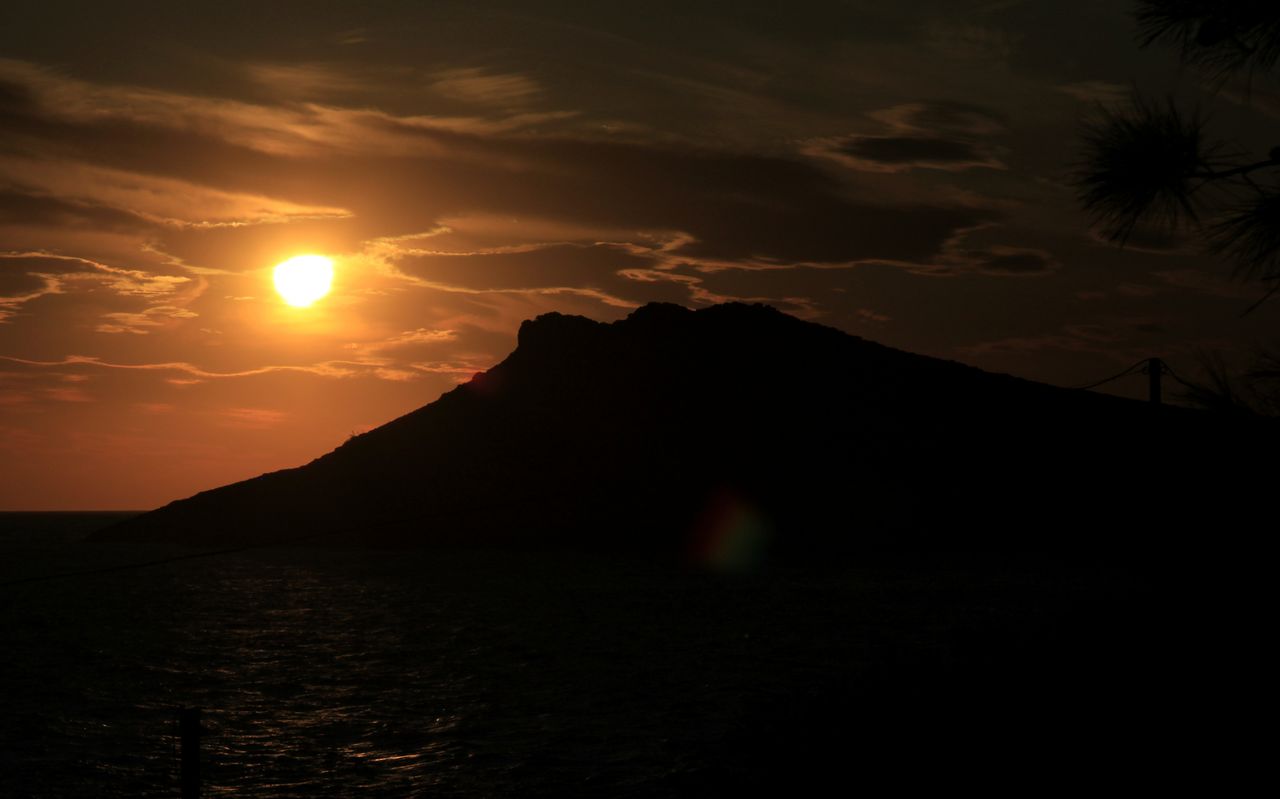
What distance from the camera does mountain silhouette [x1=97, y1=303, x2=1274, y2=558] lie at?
4788 inches

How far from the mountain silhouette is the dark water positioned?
5593cm

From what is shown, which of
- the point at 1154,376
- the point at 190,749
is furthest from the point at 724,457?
the point at 190,749

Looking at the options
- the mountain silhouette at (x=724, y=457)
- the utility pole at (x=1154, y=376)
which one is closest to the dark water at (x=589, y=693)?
the utility pole at (x=1154, y=376)

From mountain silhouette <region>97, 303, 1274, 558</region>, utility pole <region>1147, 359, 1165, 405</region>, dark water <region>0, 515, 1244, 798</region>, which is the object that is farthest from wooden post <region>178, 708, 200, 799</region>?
→ mountain silhouette <region>97, 303, 1274, 558</region>

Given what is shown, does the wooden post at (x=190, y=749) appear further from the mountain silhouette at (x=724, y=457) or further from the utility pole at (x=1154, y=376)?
the mountain silhouette at (x=724, y=457)

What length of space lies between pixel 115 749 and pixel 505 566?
84.1 meters

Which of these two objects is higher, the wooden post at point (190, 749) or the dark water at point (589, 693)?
the wooden post at point (190, 749)

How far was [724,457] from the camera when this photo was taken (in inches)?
5207

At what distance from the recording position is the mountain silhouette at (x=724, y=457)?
122 meters

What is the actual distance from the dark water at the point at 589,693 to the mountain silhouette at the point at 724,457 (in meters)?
55.9

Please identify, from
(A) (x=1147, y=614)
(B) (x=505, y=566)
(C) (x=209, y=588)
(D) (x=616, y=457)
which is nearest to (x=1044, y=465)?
(D) (x=616, y=457)

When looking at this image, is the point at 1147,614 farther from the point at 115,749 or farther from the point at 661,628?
the point at 661,628

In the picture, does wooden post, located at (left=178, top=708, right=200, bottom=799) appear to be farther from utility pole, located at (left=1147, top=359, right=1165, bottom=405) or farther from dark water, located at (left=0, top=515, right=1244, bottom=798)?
utility pole, located at (left=1147, top=359, right=1165, bottom=405)

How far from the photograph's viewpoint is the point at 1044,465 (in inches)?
4756
